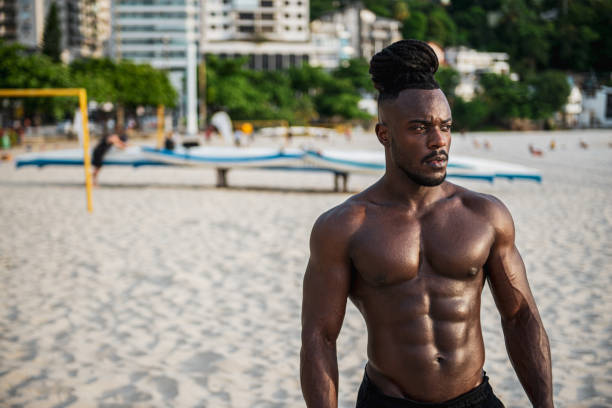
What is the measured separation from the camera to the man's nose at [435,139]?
183 centimetres

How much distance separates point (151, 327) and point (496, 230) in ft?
16.8

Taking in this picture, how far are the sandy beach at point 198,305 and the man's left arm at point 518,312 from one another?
3.00m

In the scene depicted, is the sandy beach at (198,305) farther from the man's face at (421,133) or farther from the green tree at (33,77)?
the green tree at (33,77)

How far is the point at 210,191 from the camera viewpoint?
18.3 metres

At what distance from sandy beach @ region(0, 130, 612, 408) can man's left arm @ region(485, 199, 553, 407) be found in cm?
300

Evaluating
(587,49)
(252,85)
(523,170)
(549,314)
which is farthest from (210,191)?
(587,49)

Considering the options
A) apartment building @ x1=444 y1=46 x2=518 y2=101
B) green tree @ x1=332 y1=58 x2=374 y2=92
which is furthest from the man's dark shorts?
apartment building @ x1=444 y1=46 x2=518 y2=101

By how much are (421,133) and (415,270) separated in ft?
1.26

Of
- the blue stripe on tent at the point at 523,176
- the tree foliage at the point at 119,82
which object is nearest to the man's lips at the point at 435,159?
the blue stripe on tent at the point at 523,176

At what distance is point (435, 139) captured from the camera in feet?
6.01

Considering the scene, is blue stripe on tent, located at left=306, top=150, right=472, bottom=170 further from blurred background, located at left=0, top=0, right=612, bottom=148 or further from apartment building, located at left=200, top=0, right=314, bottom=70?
apartment building, located at left=200, top=0, right=314, bottom=70

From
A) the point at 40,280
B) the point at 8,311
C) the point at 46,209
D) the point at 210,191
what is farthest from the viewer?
the point at 210,191

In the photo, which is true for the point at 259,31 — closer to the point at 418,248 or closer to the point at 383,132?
the point at 383,132

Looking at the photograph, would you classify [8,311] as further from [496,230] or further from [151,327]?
[496,230]
